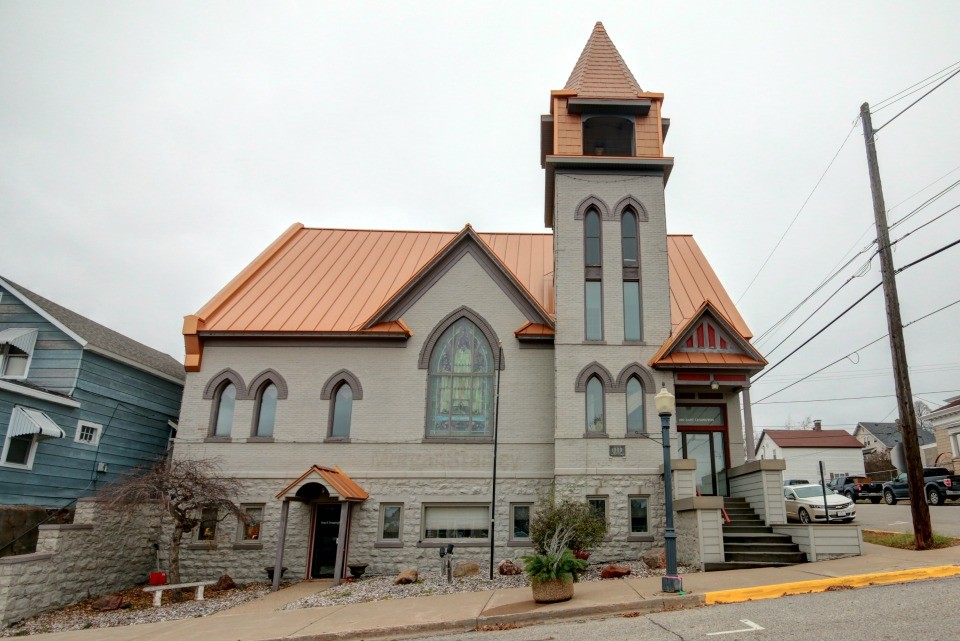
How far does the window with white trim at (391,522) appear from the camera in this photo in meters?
18.7

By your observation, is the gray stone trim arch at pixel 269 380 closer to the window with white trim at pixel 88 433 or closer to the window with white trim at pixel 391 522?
the window with white trim at pixel 391 522

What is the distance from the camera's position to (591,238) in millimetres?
20109

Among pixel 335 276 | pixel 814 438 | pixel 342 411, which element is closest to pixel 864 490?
pixel 814 438

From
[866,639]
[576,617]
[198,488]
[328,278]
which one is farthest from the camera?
[328,278]

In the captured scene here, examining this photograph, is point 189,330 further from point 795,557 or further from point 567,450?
point 795,557

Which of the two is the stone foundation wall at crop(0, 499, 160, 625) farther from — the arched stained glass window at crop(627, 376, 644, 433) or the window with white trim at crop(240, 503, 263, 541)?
the arched stained glass window at crop(627, 376, 644, 433)

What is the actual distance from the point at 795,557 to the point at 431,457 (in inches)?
374

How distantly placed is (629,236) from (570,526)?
9083 mm

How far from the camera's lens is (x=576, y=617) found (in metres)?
11.5

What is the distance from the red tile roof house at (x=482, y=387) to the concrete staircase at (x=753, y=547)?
1.71m

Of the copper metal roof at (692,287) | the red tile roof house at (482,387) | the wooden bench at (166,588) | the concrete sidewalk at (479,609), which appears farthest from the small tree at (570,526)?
the wooden bench at (166,588)

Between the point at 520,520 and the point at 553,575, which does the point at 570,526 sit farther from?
the point at 520,520

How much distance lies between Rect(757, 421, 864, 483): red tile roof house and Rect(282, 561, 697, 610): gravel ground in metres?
43.8

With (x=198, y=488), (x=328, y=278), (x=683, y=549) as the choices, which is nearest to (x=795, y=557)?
(x=683, y=549)
